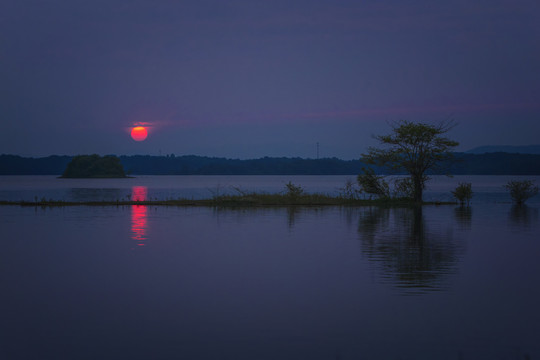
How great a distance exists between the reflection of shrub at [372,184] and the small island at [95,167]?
148 metres

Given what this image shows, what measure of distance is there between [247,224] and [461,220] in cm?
996

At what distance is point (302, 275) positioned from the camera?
37.1ft

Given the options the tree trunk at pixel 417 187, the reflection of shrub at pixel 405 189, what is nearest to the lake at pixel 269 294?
the tree trunk at pixel 417 187

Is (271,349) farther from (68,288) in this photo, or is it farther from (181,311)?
(68,288)

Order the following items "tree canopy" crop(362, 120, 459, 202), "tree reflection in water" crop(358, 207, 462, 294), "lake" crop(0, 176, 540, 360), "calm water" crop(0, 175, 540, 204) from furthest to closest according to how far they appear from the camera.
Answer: "calm water" crop(0, 175, 540, 204) → "tree canopy" crop(362, 120, 459, 202) → "tree reflection in water" crop(358, 207, 462, 294) → "lake" crop(0, 176, 540, 360)

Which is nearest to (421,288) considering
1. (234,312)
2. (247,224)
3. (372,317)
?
(372,317)

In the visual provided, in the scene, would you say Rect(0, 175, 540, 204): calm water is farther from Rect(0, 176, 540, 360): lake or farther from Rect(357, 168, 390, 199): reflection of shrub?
Rect(0, 176, 540, 360): lake

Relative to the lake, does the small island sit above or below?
above

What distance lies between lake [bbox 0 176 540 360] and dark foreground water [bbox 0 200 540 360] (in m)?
0.03

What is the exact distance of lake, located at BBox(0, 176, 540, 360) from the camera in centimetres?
691

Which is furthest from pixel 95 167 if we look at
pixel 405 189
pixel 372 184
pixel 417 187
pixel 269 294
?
pixel 269 294

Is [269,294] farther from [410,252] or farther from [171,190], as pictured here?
[171,190]

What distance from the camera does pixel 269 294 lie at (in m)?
9.63

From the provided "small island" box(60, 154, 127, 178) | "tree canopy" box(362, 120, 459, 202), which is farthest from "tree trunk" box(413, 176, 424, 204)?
"small island" box(60, 154, 127, 178)
